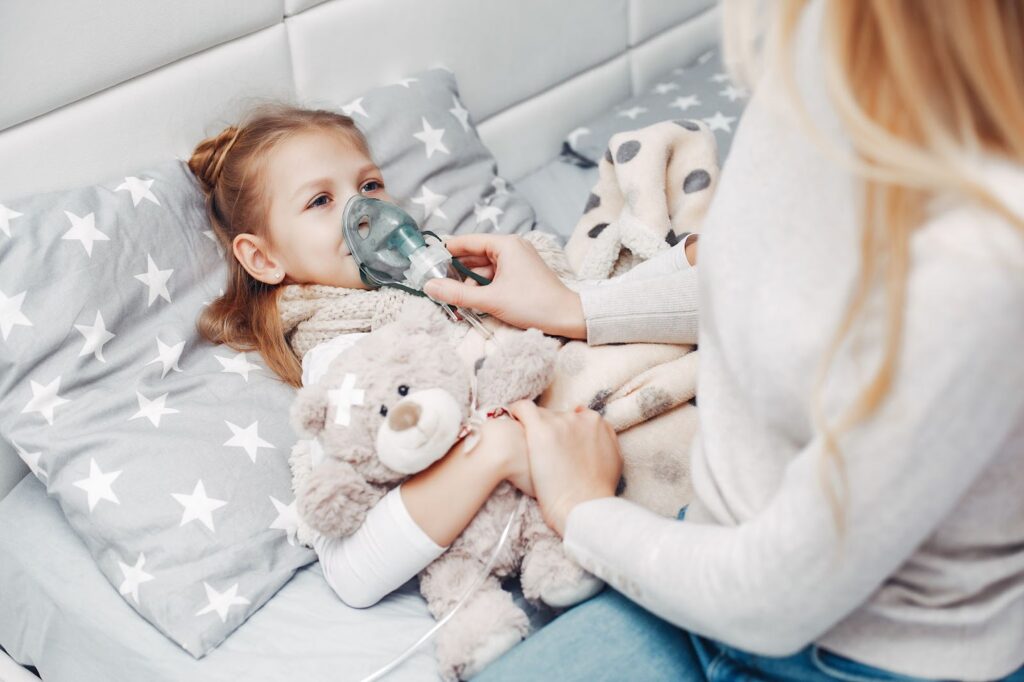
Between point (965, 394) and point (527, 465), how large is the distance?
524 mm

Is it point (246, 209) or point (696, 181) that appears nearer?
point (246, 209)

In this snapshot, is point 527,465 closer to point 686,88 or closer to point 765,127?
point 765,127

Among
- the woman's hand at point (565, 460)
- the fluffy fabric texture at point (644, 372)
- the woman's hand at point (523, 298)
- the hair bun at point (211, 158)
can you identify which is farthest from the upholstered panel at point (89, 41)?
the woman's hand at point (565, 460)

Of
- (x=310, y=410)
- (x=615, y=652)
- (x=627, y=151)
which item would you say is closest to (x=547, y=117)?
(x=627, y=151)

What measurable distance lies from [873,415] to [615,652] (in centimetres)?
44

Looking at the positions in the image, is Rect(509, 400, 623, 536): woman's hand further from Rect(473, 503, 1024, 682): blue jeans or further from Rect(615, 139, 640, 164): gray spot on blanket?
Rect(615, 139, 640, 164): gray spot on blanket

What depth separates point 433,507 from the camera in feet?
3.10

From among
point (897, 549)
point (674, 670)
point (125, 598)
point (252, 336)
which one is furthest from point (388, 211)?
point (897, 549)

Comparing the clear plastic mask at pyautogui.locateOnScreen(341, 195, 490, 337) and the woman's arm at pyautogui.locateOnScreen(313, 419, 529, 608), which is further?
the clear plastic mask at pyautogui.locateOnScreen(341, 195, 490, 337)

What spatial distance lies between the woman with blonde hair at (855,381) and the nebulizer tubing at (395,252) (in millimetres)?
461

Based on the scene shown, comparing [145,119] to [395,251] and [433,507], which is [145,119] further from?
[433,507]

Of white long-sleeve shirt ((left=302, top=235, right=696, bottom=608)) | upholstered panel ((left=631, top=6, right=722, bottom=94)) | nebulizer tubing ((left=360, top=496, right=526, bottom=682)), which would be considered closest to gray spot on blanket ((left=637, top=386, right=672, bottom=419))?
nebulizer tubing ((left=360, top=496, right=526, bottom=682))

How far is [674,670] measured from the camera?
0.88m

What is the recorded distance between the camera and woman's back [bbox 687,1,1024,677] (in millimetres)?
530
